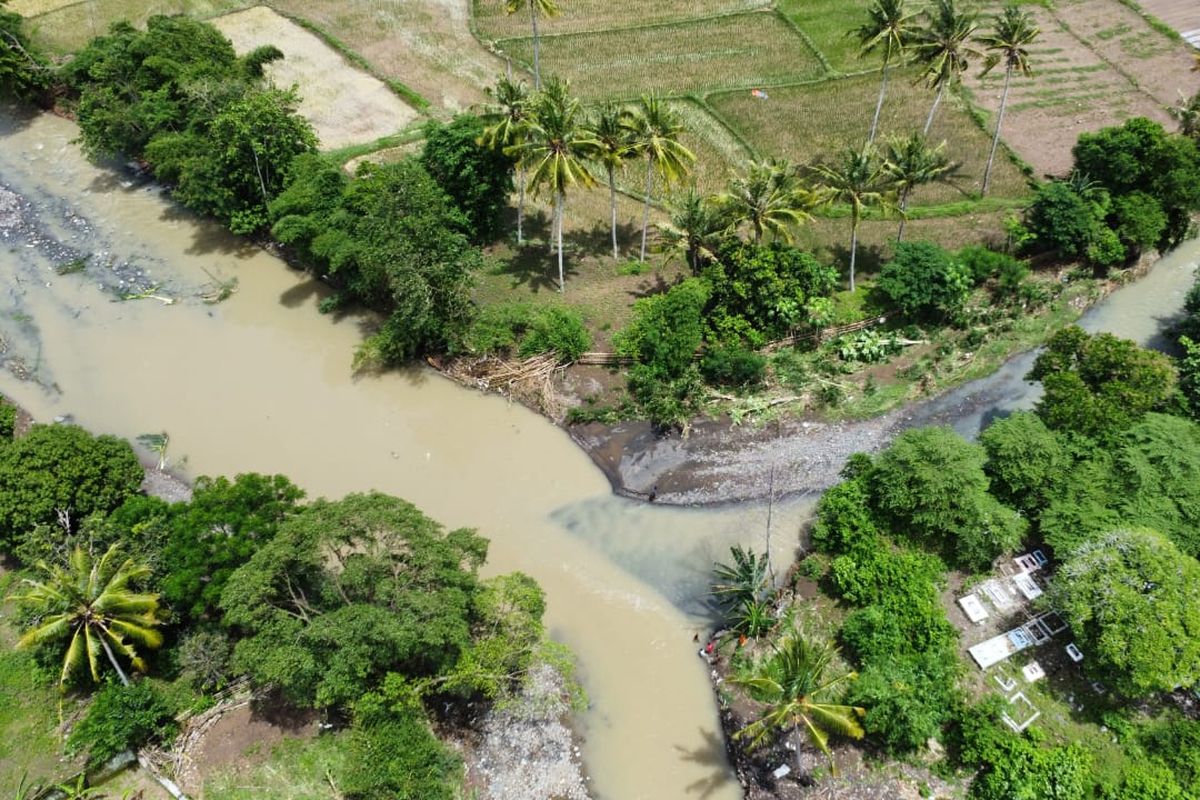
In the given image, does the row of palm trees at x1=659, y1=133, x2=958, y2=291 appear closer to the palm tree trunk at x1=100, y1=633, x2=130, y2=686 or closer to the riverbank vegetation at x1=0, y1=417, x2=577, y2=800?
the riverbank vegetation at x1=0, y1=417, x2=577, y2=800

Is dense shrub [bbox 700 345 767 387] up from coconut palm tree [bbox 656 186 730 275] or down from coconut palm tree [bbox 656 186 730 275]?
down

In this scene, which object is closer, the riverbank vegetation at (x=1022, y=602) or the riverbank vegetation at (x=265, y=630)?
the riverbank vegetation at (x=265, y=630)

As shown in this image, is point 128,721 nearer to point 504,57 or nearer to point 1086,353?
point 1086,353

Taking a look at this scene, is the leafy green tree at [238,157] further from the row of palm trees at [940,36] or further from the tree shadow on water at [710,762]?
the tree shadow on water at [710,762]

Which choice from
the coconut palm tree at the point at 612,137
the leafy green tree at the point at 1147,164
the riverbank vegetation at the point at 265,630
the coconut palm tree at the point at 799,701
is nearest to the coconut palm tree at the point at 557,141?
the coconut palm tree at the point at 612,137

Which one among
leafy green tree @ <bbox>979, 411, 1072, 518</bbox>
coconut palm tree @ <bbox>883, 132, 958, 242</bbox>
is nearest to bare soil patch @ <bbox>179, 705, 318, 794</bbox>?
leafy green tree @ <bbox>979, 411, 1072, 518</bbox>

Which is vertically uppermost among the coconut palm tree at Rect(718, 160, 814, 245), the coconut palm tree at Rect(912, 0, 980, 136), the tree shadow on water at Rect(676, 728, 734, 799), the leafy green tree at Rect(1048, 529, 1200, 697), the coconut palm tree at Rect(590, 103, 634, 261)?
the coconut palm tree at Rect(912, 0, 980, 136)
